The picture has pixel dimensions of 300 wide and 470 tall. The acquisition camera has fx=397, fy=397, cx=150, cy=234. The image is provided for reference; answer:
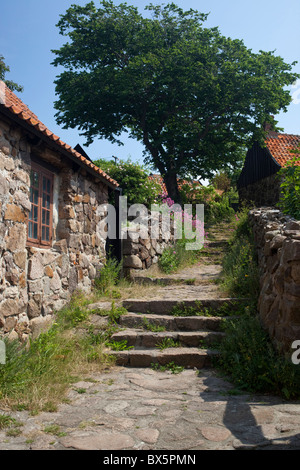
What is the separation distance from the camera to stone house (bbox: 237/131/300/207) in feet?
55.0

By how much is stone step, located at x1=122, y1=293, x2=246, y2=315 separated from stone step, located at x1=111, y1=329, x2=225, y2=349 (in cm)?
73

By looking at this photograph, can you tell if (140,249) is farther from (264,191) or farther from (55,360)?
(264,191)

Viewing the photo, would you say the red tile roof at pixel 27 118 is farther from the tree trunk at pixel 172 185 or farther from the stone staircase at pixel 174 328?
the tree trunk at pixel 172 185

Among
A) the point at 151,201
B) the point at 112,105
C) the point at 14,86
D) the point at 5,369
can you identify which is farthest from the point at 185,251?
the point at 14,86

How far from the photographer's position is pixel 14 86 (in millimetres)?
20094

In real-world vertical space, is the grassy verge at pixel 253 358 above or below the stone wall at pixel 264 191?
below

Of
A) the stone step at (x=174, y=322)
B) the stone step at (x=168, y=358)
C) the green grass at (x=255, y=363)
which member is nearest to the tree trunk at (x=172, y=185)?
the stone step at (x=174, y=322)

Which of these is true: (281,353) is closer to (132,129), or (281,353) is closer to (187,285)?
(187,285)

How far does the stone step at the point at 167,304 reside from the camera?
651 cm

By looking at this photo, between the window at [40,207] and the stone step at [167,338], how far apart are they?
1854mm

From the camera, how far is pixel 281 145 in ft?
58.2

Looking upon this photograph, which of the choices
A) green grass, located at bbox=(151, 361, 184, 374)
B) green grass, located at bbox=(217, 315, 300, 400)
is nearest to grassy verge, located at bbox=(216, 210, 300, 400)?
green grass, located at bbox=(217, 315, 300, 400)
